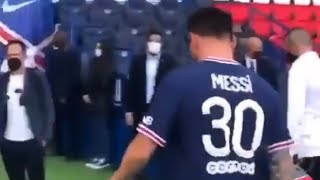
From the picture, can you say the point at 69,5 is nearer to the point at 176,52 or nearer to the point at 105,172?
the point at 176,52

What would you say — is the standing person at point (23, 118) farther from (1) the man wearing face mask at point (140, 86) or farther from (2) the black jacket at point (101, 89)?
(2) the black jacket at point (101, 89)

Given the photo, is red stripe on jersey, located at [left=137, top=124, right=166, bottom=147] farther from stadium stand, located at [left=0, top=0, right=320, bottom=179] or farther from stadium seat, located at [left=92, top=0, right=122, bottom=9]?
stadium seat, located at [left=92, top=0, right=122, bottom=9]

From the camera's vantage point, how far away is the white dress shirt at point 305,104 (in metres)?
6.64

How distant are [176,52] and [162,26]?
1.82 feet

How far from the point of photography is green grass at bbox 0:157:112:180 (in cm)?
1111

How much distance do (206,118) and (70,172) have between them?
733 centimetres

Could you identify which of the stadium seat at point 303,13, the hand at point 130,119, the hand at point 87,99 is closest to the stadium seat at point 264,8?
the stadium seat at point 303,13

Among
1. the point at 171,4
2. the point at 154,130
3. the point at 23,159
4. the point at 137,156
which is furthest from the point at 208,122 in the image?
the point at 171,4

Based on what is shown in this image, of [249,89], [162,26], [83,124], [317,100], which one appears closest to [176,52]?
[162,26]

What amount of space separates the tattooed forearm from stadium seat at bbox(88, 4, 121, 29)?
8232mm

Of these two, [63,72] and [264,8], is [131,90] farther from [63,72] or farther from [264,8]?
[264,8]

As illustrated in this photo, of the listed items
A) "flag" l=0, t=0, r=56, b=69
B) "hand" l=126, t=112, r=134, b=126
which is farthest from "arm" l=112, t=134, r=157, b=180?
"flag" l=0, t=0, r=56, b=69

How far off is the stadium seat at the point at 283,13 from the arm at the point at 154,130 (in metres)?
8.61

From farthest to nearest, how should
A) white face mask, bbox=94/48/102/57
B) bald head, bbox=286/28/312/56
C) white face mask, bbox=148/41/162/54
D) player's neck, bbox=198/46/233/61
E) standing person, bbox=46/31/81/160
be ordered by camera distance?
standing person, bbox=46/31/81/160 → white face mask, bbox=94/48/102/57 → white face mask, bbox=148/41/162/54 → bald head, bbox=286/28/312/56 → player's neck, bbox=198/46/233/61
